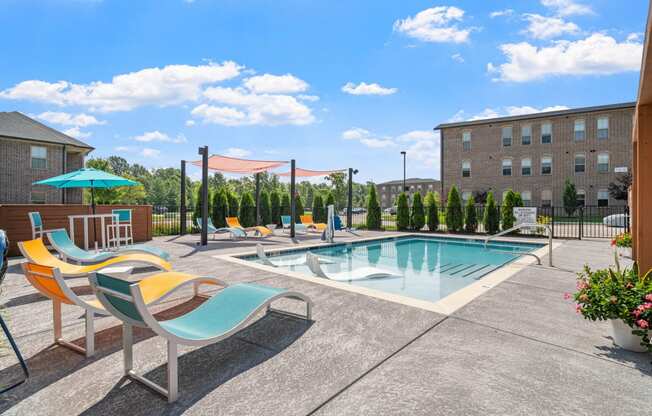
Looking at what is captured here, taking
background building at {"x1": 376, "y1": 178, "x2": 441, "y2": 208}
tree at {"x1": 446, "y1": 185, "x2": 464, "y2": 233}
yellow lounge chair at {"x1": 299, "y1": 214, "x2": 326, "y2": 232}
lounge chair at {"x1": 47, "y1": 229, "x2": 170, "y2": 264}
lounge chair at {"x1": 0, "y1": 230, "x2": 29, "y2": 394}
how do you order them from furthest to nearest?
1. background building at {"x1": 376, "y1": 178, "x2": 441, "y2": 208}
2. tree at {"x1": 446, "y1": 185, "x2": 464, "y2": 233}
3. yellow lounge chair at {"x1": 299, "y1": 214, "x2": 326, "y2": 232}
4. lounge chair at {"x1": 47, "y1": 229, "x2": 170, "y2": 264}
5. lounge chair at {"x1": 0, "y1": 230, "x2": 29, "y2": 394}

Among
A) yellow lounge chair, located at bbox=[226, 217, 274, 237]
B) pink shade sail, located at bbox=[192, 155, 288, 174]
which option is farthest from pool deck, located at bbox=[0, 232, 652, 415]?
pink shade sail, located at bbox=[192, 155, 288, 174]

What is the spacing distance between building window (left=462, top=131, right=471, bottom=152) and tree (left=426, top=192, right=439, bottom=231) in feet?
61.4

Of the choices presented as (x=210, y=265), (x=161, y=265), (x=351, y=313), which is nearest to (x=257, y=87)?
(x=210, y=265)

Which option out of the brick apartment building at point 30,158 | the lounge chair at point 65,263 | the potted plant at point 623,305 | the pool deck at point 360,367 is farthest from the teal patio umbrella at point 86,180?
the brick apartment building at point 30,158

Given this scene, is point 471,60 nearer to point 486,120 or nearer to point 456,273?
point 456,273

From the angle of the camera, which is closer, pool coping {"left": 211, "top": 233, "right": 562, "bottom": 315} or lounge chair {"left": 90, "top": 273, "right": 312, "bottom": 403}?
lounge chair {"left": 90, "top": 273, "right": 312, "bottom": 403}

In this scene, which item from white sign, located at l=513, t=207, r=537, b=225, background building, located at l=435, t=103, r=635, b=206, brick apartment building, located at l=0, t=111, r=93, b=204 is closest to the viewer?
white sign, located at l=513, t=207, r=537, b=225

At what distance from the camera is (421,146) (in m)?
35.2

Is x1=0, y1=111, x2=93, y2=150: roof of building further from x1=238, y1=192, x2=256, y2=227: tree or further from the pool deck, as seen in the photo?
the pool deck

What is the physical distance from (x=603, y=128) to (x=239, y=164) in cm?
3008

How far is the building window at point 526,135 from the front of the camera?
100 feet

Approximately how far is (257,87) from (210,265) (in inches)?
474

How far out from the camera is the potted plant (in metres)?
2.79

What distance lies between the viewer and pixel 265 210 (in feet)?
65.8
